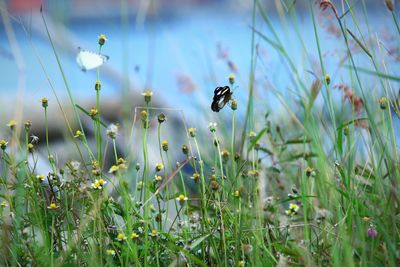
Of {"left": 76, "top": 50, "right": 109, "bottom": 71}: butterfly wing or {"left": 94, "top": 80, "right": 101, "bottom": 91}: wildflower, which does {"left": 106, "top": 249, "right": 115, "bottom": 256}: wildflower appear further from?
{"left": 76, "top": 50, "right": 109, "bottom": 71}: butterfly wing

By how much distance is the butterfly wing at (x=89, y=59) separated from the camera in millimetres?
1812

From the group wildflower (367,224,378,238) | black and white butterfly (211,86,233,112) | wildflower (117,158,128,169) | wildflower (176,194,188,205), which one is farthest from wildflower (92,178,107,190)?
wildflower (367,224,378,238)

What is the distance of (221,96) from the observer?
1.61 meters

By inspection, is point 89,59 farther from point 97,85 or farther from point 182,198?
point 182,198

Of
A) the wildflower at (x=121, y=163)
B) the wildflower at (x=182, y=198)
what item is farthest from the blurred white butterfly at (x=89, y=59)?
the wildflower at (x=182, y=198)

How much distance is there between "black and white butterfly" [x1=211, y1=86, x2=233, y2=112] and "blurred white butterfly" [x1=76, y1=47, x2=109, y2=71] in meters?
0.33

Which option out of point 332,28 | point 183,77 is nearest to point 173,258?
point 332,28

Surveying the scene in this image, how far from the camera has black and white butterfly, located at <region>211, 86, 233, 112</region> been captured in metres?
1.60

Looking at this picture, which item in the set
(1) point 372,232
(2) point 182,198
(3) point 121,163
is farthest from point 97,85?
(1) point 372,232

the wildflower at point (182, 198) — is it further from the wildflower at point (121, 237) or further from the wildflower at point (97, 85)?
the wildflower at point (97, 85)

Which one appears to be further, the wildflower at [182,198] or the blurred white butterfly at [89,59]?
the blurred white butterfly at [89,59]

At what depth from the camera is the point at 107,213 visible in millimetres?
1649

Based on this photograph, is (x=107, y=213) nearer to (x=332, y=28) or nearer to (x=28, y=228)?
(x=28, y=228)

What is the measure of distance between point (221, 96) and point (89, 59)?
0.42m
